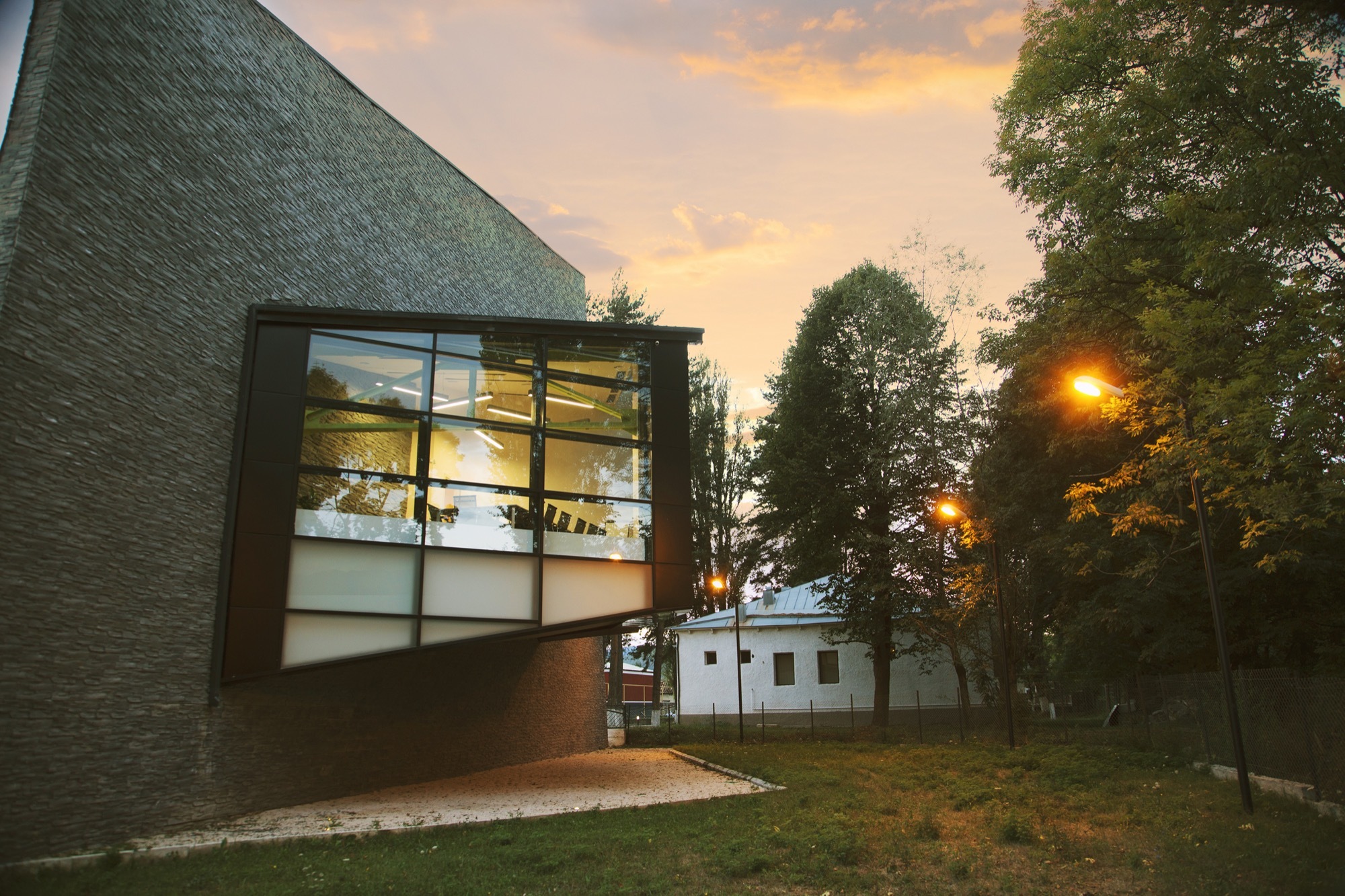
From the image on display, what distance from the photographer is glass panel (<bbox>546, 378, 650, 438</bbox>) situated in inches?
574

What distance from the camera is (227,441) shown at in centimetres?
1220

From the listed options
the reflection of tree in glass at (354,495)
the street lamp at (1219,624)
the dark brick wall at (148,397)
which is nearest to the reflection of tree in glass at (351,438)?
the reflection of tree in glass at (354,495)

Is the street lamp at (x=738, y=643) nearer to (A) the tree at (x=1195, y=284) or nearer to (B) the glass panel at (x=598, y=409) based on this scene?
(A) the tree at (x=1195, y=284)

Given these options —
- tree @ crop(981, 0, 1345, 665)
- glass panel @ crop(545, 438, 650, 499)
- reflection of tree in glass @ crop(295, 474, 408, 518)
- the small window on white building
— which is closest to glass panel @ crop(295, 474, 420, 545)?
reflection of tree in glass @ crop(295, 474, 408, 518)

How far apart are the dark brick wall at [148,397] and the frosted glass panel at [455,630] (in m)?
0.72

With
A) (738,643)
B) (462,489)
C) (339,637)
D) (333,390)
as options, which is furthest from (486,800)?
(738,643)

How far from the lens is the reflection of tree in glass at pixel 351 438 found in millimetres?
12844

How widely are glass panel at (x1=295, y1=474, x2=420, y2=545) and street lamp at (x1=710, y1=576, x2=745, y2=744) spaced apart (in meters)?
13.2

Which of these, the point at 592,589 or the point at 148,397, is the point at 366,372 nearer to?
the point at 148,397

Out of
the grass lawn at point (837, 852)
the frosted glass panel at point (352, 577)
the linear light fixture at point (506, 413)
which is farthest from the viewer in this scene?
the linear light fixture at point (506, 413)

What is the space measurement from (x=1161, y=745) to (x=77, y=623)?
63.9ft

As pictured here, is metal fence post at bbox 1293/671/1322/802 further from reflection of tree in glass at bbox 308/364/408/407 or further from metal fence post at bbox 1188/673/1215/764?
reflection of tree in glass at bbox 308/364/408/407

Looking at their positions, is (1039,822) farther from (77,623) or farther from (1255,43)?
(77,623)

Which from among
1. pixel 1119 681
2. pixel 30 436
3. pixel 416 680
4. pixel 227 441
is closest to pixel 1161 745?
pixel 1119 681
